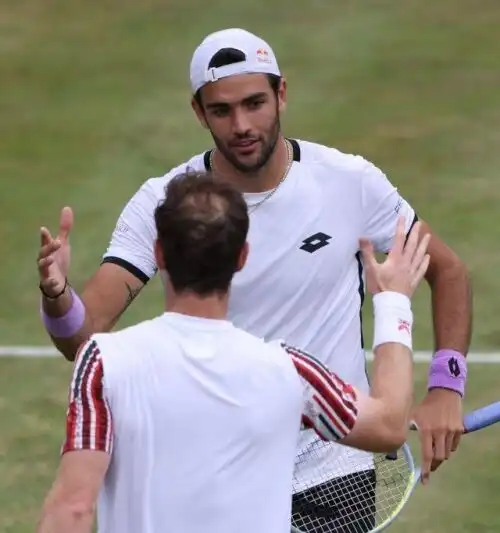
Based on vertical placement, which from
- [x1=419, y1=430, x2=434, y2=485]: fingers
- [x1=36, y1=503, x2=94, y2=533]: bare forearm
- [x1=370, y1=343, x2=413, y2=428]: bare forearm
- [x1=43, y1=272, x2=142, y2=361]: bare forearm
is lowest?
[x1=419, y1=430, x2=434, y2=485]: fingers

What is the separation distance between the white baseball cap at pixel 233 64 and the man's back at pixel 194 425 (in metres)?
1.92

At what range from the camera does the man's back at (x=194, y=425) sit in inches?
155

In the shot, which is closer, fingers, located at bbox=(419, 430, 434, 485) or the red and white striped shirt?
the red and white striped shirt

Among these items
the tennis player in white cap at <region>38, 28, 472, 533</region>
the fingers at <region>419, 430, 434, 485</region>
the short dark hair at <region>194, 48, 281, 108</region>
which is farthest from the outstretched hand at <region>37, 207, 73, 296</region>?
the fingers at <region>419, 430, 434, 485</region>

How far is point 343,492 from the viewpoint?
568 cm

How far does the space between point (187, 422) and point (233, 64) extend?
2.19 metres

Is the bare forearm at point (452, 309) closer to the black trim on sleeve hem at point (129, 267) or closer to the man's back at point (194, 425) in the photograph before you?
the black trim on sleeve hem at point (129, 267)

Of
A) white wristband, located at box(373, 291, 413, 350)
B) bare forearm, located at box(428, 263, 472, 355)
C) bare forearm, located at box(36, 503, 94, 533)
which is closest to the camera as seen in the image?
bare forearm, located at box(36, 503, 94, 533)

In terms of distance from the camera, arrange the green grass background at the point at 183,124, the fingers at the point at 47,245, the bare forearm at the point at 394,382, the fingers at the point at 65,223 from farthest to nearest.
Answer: the green grass background at the point at 183,124 < the fingers at the point at 65,223 < the fingers at the point at 47,245 < the bare forearm at the point at 394,382

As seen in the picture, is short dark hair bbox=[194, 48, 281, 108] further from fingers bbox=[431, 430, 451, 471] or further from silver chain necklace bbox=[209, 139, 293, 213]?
fingers bbox=[431, 430, 451, 471]

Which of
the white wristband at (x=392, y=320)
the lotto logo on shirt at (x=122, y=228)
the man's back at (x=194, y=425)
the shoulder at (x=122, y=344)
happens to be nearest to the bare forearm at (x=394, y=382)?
the white wristband at (x=392, y=320)

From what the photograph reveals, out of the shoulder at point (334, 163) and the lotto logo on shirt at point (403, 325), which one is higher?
the shoulder at point (334, 163)

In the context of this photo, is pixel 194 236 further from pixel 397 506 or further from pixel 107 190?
pixel 107 190

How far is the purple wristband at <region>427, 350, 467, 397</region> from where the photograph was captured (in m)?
5.71
